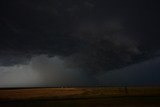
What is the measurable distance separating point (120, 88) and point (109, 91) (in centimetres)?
34

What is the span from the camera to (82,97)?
5.86 metres

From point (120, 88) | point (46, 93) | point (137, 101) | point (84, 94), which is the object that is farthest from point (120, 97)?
point (46, 93)

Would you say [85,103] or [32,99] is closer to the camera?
[32,99]

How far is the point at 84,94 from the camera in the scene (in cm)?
586

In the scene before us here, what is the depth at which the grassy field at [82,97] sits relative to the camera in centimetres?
540

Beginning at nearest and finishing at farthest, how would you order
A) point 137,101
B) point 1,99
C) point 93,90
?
point 1,99, point 93,90, point 137,101

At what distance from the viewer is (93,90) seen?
5.97 meters

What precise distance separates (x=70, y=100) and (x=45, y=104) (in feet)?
2.20

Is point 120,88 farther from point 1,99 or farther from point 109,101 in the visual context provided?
point 1,99

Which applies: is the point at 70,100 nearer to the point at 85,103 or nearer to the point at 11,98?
the point at 85,103

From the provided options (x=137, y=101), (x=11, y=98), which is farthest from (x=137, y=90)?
(x=11, y=98)

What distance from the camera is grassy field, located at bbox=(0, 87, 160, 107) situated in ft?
17.7

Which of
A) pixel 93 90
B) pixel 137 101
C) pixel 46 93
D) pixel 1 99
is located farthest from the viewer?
pixel 137 101

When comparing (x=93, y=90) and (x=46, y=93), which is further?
(x=93, y=90)
